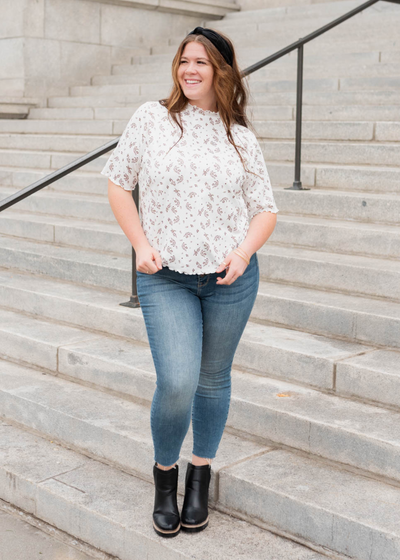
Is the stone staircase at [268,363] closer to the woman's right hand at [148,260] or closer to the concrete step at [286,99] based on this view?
the concrete step at [286,99]

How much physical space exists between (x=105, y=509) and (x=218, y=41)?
197cm

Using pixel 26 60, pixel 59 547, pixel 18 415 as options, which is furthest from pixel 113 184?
pixel 26 60

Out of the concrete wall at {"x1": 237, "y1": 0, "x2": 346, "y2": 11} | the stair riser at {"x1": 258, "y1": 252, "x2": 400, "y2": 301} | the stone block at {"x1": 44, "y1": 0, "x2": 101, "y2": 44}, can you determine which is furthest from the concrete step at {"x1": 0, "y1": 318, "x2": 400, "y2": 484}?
the concrete wall at {"x1": 237, "y1": 0, "x2": 346, "y2": 11}

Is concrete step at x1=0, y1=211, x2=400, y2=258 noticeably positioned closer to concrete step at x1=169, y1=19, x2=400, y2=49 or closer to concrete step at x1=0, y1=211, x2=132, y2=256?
concrete step at x1=0, y1=211, x2=132, y2=256

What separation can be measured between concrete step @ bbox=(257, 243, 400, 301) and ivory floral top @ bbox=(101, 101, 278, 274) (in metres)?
1.84

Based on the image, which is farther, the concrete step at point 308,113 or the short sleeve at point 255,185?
the concrete step at point 308,113

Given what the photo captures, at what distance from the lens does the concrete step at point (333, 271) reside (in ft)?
14.7

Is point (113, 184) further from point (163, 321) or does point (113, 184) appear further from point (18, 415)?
point (18, 415)

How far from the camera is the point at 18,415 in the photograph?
435cm

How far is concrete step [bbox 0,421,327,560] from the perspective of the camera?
307cm

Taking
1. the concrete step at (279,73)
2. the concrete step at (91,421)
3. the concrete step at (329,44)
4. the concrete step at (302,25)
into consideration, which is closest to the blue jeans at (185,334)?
the concrete step at (91,421)

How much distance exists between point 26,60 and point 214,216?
747cm

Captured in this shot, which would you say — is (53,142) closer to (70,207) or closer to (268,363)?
(70,207)

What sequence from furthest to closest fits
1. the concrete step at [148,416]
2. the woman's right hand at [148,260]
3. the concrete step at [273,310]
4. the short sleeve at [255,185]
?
1. the concrete step at [273,310]
2. the concrete step at [148,416]
3. the short sleeve at [255,185]
4. the woman's right hand at [148,260]
